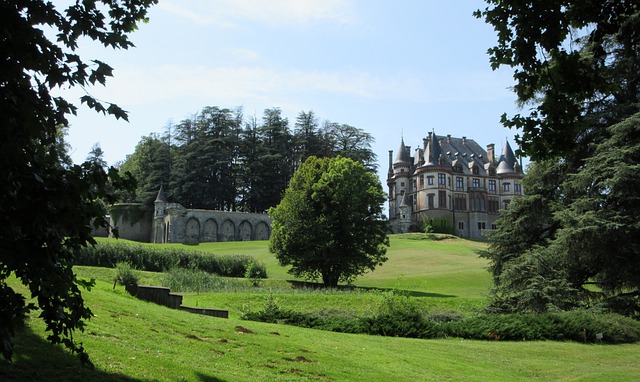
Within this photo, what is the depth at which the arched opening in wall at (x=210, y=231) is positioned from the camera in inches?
2904

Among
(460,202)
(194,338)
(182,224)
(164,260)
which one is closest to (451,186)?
(460,202)

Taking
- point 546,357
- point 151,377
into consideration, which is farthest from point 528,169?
point 151,377

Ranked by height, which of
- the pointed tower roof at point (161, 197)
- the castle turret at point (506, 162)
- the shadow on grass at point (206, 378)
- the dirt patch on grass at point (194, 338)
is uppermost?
the castle turret at point (506, 162)

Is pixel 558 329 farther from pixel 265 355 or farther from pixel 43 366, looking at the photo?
pixel 43 366

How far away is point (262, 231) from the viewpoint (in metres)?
77.3

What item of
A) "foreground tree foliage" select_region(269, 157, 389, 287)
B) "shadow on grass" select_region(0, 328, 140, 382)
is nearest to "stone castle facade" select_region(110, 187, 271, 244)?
"foreground tree foliage" select_region(269, 157, 389, 287)

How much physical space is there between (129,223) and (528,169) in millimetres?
61912

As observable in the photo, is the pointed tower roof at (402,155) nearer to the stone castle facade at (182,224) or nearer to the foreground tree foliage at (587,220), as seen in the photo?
the stone castle facade at (182,224)

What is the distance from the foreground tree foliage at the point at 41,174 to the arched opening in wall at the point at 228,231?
6862 cm

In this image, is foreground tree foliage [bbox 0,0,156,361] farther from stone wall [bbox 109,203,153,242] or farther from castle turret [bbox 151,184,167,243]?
stone wall [bbox 109,203,153,242]

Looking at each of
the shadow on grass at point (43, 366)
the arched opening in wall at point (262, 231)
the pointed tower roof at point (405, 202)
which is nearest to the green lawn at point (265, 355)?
the shadow on grass at point (43, 366)

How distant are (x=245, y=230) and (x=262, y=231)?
251 centimetres

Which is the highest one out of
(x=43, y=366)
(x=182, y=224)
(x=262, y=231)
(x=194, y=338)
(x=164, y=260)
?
(x=182, y=224)

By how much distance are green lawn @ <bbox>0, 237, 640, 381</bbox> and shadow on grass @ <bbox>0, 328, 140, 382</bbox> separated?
1 cm
